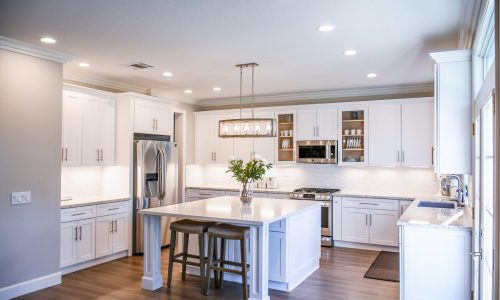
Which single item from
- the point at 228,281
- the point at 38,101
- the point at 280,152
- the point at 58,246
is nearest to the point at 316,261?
the point at 228,281

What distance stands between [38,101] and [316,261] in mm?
3868

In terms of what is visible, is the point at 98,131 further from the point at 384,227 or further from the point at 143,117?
the point at 384,227

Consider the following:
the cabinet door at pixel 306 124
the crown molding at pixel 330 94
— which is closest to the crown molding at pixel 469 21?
the crown molding at pixel 330 94

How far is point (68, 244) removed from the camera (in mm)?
4973

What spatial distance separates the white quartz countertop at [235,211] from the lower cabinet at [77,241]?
3.98 feet

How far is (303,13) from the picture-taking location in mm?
3361

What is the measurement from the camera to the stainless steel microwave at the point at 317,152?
689 cm

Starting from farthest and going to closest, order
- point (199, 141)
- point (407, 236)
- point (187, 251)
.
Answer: point (199, 141) → point (187, 251) → point (407, 236)

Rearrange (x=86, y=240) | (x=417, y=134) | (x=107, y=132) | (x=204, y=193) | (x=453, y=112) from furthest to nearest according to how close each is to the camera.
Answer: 1. (x=204, y=193)
2. (x=417, y=134)
3. (x=107, y=132)
4. (x=86, y=240)
5. (x=453, y=112)

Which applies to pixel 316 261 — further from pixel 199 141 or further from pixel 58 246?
pixel 199 141

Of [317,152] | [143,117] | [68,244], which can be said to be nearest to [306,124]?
[317,152]

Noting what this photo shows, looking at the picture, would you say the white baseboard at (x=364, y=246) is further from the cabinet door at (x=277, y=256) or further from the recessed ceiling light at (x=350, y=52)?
the recessed ceiling light at (x=350, y=52)

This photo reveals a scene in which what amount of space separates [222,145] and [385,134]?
3.14m

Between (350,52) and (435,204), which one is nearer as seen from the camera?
(350,52)
